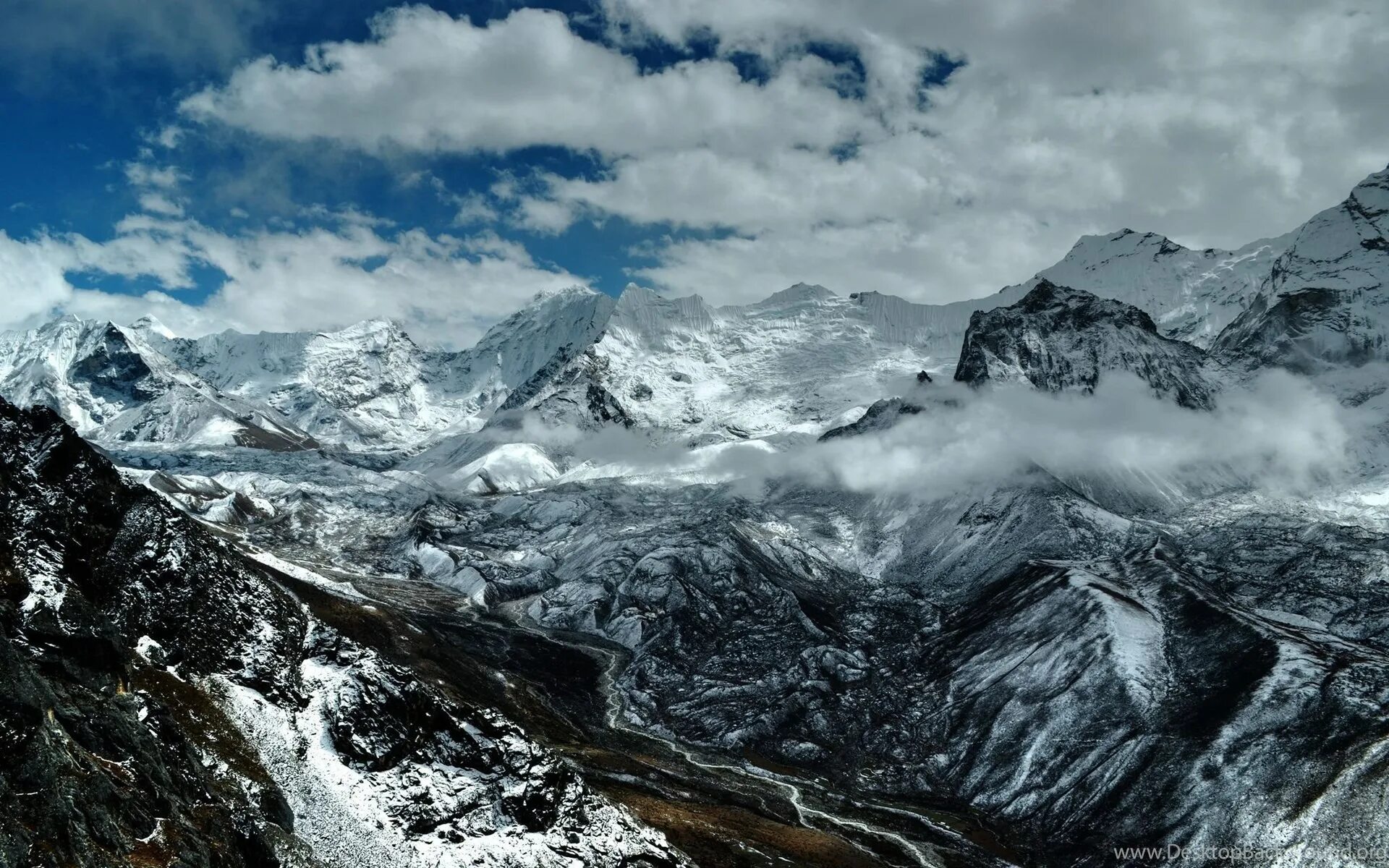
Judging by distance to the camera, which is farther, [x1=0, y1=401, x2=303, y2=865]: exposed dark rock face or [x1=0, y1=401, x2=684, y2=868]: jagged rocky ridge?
[x1=0, y1=401, x2=684, y2=868]: jagged rocky ridge

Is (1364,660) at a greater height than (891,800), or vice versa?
(1364,660)

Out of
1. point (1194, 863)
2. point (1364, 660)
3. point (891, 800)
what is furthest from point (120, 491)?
point (1364, 660)

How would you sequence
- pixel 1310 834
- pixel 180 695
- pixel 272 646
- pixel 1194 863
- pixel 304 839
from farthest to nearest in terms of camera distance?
pixel 1194 863 → pixel 1310 834 → pixel 272 646 → pixel 180 695 → pixel 304 839

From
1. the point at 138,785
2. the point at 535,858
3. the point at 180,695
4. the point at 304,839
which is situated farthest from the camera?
the point at 535,858

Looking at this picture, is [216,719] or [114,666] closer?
[114,666]

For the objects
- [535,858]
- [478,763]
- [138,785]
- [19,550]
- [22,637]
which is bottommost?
[535,858]

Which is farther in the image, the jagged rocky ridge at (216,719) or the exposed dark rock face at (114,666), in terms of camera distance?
the jagged rocky ridge at (216,719)

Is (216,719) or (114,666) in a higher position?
(114,666)

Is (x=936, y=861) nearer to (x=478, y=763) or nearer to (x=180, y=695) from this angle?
(x=478, y=763)

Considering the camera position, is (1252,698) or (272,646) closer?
(272,646)
